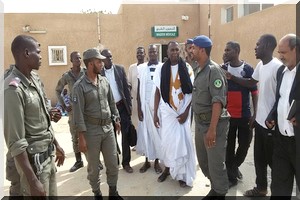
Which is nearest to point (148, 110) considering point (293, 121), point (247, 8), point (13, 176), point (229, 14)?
point (13, 176)

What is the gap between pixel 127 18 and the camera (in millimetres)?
12102

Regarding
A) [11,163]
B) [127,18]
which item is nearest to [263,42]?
[11,163]

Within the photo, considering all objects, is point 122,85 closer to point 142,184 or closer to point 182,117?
point 182,117

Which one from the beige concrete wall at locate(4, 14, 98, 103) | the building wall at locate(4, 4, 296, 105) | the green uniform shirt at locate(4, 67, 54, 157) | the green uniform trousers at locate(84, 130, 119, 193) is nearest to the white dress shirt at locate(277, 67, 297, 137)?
the green uniform trousers at locate(84, 130, 119, 193)

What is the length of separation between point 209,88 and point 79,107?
145cm

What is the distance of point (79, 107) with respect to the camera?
3.18m

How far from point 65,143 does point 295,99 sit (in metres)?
5.15

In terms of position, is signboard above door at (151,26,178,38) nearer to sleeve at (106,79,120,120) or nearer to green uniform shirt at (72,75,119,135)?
sleeve at (106,79,120,120)

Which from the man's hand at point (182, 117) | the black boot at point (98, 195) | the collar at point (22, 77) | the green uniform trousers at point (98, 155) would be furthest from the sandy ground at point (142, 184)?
the collar at point (22, 77)

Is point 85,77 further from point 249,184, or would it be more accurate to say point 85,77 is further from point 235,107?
point 249,184

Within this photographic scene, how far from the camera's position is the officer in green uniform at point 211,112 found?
3.06m

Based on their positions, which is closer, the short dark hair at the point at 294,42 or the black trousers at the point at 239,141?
the short dark hair at the point at 294,42

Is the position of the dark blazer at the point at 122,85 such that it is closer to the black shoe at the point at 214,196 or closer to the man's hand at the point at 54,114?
the man's hand at the point at 54,114

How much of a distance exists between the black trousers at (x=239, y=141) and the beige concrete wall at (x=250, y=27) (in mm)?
4440
